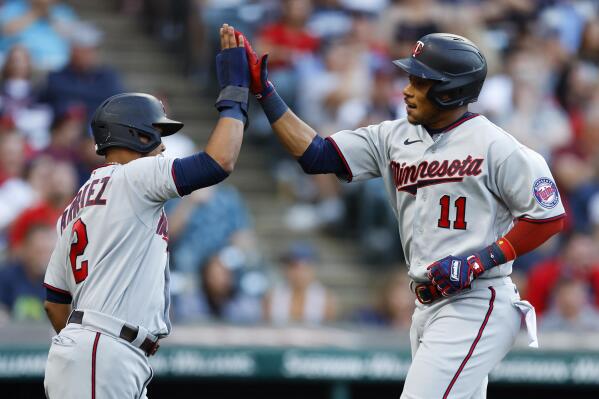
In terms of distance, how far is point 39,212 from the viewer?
25.2ft

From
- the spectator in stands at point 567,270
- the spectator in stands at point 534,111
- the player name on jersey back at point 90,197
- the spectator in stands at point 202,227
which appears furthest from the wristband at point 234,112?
the spectator in stands at point 534,111

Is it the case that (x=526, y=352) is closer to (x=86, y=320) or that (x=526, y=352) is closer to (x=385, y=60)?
(x=86, y=320)

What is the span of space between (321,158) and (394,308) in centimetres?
357

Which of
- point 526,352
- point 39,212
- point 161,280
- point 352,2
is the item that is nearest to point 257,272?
point 39,212

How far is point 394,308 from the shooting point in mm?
8172

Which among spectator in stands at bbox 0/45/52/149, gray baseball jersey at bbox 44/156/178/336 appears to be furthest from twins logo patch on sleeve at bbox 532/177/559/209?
spectator in stands at bbox 0/45/52/149

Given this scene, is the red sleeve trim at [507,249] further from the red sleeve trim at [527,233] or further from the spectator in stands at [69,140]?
the spectator in stands at [69,140]

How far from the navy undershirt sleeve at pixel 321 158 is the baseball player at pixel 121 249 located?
413 millimetres

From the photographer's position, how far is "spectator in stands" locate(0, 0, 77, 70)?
930 centimetres

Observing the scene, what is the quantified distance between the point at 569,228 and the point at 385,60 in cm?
217

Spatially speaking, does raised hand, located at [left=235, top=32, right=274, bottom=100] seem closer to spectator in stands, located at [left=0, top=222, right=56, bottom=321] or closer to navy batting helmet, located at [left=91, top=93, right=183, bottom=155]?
navy batting helmet, located at [left=91, top=93, right=183, bottom=155]

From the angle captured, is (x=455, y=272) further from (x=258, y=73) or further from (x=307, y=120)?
(x=307, y=120)

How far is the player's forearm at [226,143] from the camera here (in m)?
4.28

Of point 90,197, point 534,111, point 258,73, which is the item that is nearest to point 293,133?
point 258,73
